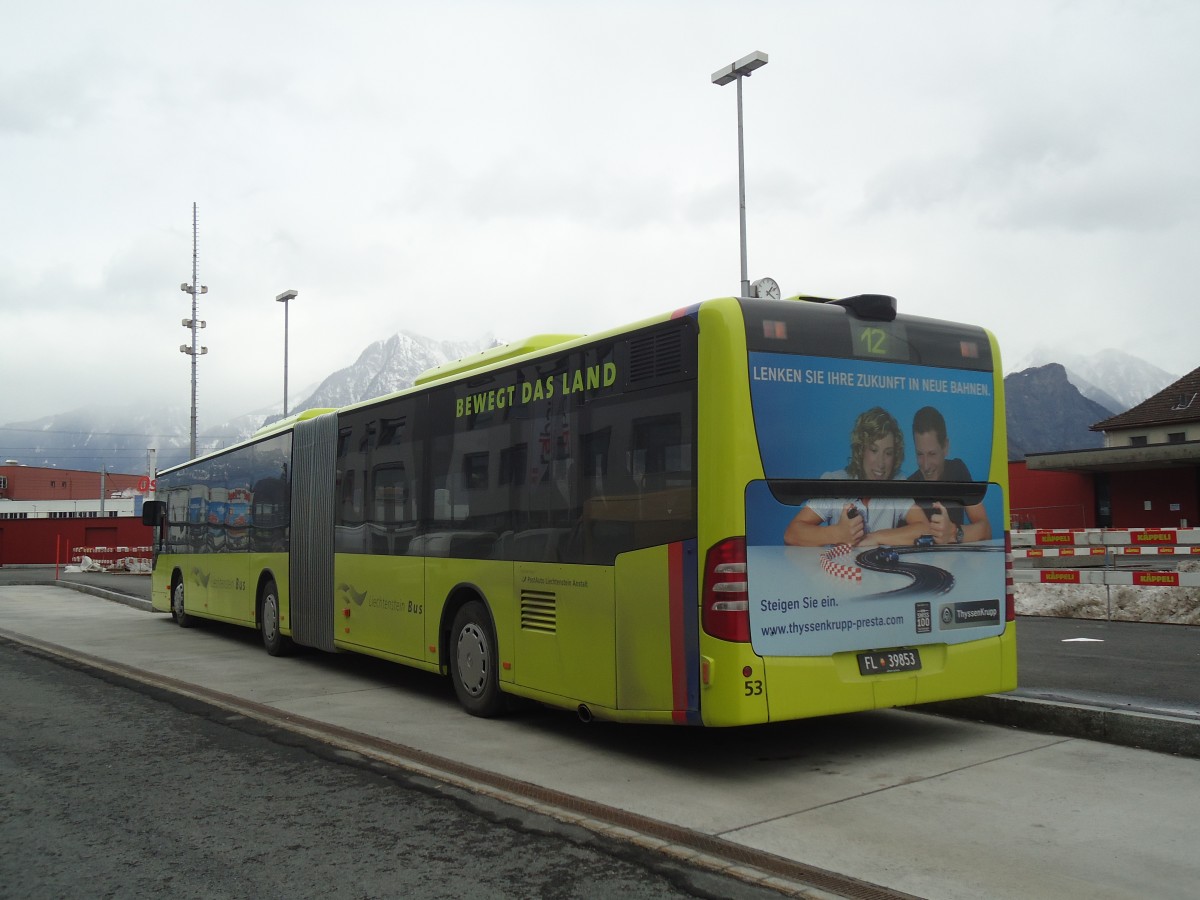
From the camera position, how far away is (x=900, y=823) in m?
5.62

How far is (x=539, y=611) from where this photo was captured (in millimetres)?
7898

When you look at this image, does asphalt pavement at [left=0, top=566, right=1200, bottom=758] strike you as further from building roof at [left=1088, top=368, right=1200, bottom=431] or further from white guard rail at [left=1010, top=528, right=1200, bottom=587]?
building roof at [left=1088, top=368, right=1200, bottom=431]

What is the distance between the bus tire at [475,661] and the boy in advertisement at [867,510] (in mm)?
3083

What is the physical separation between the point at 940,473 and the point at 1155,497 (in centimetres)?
4052

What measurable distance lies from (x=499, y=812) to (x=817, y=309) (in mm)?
3693

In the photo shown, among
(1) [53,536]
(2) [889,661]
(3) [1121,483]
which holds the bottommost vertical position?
(2) [889,661]

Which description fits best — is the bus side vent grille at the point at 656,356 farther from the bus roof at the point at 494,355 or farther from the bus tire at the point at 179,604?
the bus tire at the point at 179,604

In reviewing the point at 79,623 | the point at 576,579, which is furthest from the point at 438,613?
the point at 79,623

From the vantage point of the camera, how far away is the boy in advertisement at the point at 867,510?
6641mm

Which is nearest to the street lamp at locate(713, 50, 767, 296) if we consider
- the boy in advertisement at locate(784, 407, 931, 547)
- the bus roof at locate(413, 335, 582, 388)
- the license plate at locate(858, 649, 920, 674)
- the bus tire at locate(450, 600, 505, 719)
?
the bus roof at locate(413, 335, 582, 388)

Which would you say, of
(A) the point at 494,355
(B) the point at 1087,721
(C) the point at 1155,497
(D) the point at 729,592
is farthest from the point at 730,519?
(C) the point at 1155,497

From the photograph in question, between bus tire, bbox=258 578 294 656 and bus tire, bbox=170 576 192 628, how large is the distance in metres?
4.87

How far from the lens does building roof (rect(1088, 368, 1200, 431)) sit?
48.7 meters

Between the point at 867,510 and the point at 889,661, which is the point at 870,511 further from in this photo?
the point at 889,661
